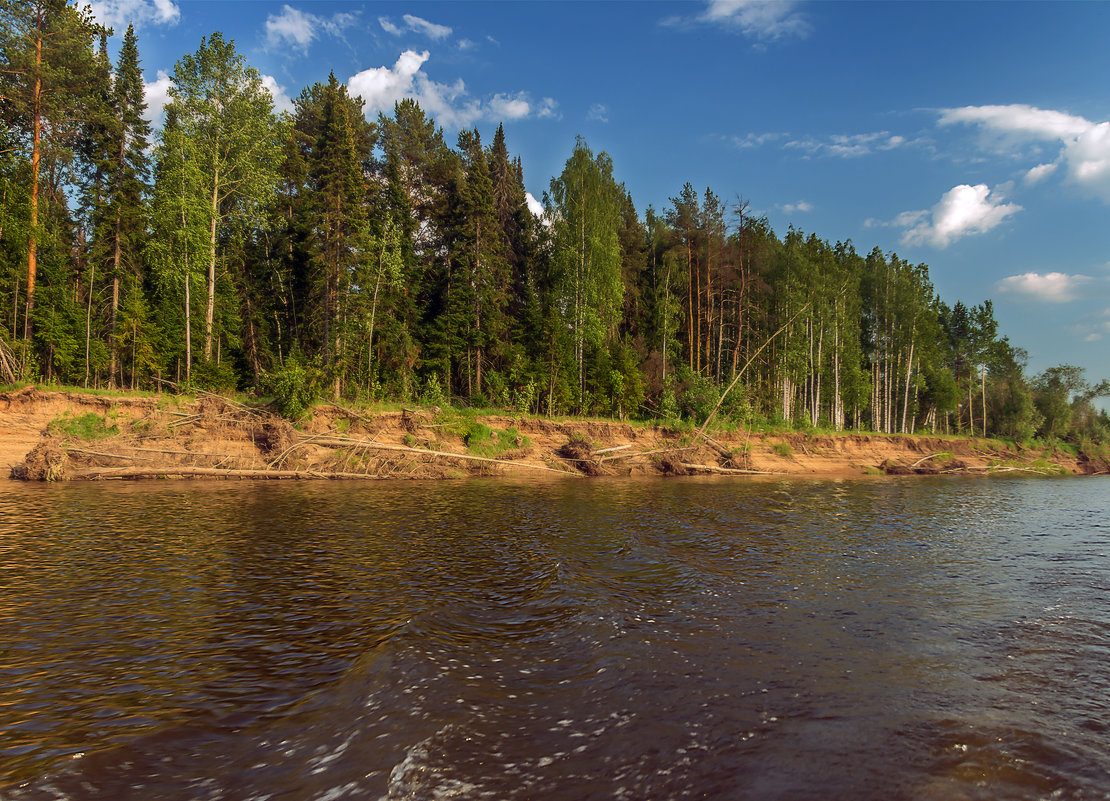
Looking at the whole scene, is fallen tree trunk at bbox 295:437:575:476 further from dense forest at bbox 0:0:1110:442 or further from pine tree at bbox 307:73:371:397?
pine tree at bbox 307:73:371:397

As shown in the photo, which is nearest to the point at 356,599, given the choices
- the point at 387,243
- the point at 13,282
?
the point at 387,243

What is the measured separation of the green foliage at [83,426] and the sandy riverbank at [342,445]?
1.7 inches

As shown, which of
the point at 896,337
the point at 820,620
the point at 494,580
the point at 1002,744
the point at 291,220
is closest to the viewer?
the point at 1002,744

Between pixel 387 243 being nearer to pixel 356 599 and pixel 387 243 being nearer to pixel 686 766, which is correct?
pixel 356 599

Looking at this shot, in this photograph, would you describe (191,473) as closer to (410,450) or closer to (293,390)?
(293,390)

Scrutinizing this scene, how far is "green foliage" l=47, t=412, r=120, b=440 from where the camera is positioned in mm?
21841

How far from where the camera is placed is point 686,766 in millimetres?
3906

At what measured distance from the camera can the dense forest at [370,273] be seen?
2856 cm

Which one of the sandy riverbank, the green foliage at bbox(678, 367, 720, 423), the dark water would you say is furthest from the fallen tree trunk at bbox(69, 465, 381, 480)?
the green foliage at bbox(678, 367, 720, 423)

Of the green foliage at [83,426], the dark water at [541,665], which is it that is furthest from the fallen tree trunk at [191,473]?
the dark water at [541,665]

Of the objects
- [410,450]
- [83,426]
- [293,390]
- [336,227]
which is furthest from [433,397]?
[83,426]

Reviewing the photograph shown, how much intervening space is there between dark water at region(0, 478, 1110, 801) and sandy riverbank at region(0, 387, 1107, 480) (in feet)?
32.6

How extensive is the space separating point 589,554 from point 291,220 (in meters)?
37.6

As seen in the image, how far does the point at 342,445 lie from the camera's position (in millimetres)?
23969
